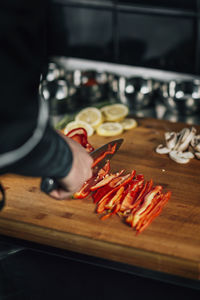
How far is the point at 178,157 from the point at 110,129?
0.46 m

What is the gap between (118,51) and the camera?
11.1ft

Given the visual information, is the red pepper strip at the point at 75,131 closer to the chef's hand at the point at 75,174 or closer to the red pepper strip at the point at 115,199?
the red pepper strip at the point at 115,199

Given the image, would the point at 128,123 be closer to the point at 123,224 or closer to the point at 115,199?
the point at 115,199

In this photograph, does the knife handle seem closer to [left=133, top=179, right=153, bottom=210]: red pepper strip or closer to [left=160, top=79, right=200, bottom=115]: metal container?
[left=133, top=179, right=153, bottom=210]: red pepper strip

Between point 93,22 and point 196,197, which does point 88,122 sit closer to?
point 196,197

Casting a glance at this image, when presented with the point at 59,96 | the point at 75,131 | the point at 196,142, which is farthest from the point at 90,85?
the point at 196,142

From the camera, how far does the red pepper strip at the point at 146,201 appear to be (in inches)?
71.5

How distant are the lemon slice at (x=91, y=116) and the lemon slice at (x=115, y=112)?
5 cm

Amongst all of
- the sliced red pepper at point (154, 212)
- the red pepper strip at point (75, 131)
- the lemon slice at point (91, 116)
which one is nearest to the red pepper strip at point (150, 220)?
the sliced red pepper at point (154, 212)

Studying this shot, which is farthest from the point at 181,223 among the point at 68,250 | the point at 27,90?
the point at 27,90

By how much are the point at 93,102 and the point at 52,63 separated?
595 millimetres

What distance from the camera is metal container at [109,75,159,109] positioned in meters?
2.94

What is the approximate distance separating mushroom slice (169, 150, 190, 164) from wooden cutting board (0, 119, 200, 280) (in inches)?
1.0

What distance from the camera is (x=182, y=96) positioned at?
2855mm
